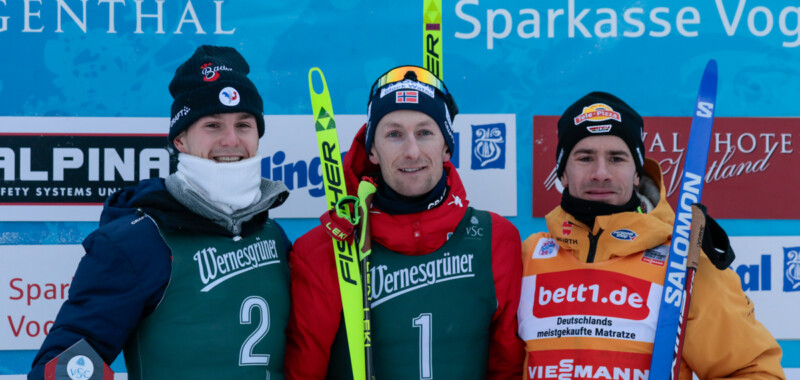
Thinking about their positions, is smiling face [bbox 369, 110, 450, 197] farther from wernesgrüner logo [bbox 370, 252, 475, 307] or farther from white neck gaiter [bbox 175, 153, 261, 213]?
white neck gaiter [bbox 175, 153, 261, 213]

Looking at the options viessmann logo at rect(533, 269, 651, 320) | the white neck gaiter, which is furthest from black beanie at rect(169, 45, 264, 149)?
viessmann logo at rect(533, 269, 651, 320)

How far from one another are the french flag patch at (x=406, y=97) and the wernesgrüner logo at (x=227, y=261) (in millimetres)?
670

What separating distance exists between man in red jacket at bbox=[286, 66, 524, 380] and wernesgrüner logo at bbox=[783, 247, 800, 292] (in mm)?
1779

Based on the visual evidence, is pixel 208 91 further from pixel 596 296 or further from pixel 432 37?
pixel 596 296

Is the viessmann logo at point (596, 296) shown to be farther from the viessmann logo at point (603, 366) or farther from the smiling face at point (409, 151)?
the smiling face at point (409, 151)

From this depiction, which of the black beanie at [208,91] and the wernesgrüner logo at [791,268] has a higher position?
the black beanie at [208,91]

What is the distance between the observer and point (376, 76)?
135 inches

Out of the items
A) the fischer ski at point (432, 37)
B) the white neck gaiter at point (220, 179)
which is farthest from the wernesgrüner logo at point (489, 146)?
the white neck gaiter at point (220, 179)

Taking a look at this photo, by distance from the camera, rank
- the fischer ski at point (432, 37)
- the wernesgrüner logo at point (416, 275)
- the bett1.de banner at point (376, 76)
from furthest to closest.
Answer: the bett1.de banner at point (376, 76) < the fischer ski at point (432, 37) < the wernesgrüner logo at point (416, 275)

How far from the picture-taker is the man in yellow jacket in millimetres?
2088

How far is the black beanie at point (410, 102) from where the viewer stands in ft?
7.79

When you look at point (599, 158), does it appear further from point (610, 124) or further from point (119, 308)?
point (119, 308)

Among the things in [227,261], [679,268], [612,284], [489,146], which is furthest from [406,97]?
[489,146]

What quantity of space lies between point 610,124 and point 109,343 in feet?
5.56
